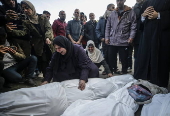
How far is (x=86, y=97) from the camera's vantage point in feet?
4.87

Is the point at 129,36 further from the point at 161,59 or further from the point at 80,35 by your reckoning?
the point at 80,35

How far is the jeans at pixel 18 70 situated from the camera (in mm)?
2044

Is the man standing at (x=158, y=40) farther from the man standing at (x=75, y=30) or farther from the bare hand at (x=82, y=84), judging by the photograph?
the man standing at (x=75, y=30)

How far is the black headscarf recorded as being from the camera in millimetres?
1783

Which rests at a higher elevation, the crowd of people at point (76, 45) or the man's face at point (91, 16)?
the man's face at point (91, 16)

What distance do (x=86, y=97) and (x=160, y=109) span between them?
29.0 inches

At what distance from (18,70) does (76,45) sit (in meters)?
1.13

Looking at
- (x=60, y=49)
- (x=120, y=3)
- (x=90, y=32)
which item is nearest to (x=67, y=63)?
(x=60, y=49)

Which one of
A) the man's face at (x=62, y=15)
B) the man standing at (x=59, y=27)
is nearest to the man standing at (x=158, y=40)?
the man standing at (x=59, y=27)

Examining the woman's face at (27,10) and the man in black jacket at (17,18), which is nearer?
the man in black jacket at (17,18)

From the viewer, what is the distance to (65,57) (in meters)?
1.83

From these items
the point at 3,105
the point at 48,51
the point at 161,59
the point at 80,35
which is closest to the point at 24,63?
the point at 48,51

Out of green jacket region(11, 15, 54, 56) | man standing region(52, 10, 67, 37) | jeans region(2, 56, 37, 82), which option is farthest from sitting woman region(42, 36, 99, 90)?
man standing region(52, 10, 67, 37)

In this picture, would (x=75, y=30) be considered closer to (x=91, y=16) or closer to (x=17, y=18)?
(x=91, y=16)
